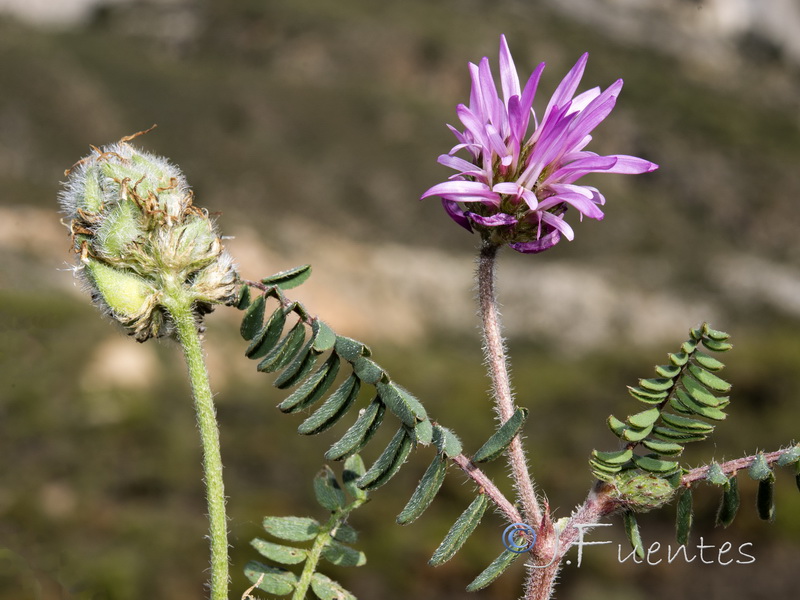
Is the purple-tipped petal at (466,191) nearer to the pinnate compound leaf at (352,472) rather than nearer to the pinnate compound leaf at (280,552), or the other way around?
the pinnate compound leaf at (352,472)

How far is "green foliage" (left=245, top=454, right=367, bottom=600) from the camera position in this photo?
5.53ft

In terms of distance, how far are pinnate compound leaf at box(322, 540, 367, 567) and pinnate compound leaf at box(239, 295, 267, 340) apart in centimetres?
49

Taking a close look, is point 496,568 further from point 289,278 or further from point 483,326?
point 289,278

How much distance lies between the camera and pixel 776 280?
37.7 meters

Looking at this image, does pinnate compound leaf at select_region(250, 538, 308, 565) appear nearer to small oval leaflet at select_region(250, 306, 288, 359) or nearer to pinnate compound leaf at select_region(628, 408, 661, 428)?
small oval leaflet at select_region(250, 306, 288, 359)

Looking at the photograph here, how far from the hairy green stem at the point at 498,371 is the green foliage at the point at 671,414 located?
13 cm

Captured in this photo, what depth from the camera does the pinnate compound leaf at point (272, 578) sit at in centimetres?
173

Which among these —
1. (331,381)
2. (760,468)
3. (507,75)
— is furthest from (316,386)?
(760,468)

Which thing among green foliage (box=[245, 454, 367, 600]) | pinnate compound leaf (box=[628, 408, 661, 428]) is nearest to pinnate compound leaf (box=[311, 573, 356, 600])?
green foliage (box=[245, 454, 367, 600])

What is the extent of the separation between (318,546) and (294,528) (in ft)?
0.30

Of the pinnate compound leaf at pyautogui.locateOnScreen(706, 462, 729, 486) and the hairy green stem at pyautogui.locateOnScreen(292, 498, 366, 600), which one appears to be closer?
the pinnate compound leaf at pyautogui.locateOnScreen(706, 462, 729, 486)

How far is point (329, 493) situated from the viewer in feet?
6.01

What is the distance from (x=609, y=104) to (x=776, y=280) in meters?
40.1

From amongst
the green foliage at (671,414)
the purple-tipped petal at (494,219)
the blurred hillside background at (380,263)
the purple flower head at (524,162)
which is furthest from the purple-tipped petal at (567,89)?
the blurred hillside background at (380,263)
